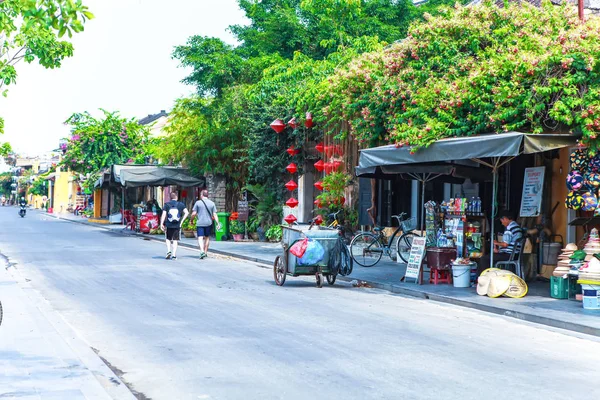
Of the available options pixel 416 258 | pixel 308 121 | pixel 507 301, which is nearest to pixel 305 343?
pixel 507 301

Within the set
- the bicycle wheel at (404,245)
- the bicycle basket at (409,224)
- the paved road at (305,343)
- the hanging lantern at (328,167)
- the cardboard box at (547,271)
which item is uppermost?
the hanging lantern at (328,167)

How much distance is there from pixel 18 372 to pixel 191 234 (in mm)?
25353

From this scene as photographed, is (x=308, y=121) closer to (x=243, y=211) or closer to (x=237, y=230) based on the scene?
(x=243, y=211)

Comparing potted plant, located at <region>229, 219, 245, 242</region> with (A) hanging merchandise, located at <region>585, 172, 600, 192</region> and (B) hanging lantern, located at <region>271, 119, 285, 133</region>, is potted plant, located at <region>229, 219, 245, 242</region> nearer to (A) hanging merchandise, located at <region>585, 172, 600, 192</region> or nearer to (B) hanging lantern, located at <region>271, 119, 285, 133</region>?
(B) hanging lantern, located at <region>271, 119, 285, 133</region>

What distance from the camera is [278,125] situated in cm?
2636

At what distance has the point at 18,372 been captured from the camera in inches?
262

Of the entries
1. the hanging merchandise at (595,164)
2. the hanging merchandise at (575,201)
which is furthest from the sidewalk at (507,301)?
the hanging merchandise at (595,164)

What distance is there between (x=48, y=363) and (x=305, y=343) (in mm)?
2866

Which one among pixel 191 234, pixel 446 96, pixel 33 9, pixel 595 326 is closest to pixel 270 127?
pixel 191 234

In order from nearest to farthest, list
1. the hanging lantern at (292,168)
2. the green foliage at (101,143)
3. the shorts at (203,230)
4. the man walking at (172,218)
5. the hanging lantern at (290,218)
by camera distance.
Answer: the man walking at (172,218) → the shorts at (203,230) → the hanging lantern at (290,218) → the hanging lantern at (292,168) → the green foliage at (101,143)

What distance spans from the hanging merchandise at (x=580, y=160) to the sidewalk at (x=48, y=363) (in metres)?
8.43

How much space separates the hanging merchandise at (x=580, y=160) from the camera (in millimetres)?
12953

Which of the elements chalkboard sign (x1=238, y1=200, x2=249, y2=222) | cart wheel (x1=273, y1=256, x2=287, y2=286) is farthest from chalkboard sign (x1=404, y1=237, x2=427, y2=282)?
chalkboard sign (x1=238, y1=200, x2=249, y2=222)

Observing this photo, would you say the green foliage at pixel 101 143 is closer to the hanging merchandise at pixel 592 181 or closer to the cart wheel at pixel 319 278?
the cart wheel at pixel 319 278
